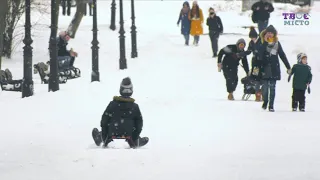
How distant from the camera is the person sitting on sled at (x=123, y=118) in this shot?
1052 cm

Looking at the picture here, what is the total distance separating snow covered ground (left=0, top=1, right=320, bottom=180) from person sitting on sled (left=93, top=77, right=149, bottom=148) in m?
0.25

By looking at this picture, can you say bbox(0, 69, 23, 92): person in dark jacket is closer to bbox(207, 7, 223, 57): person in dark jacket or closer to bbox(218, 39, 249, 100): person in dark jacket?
bbox(218, 39, 249, 100): person in dark jacket

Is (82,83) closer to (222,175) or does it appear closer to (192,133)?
(192,133)

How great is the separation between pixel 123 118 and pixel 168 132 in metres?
1.98

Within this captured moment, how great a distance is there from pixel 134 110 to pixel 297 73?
5.47 m

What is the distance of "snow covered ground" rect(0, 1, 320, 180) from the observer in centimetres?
910

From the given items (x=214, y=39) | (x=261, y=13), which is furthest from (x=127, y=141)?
(x=214, y=39)

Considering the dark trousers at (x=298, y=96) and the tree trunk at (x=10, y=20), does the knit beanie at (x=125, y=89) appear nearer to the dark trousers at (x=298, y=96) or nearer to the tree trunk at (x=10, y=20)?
the dark trousers at (x=298, y=96)

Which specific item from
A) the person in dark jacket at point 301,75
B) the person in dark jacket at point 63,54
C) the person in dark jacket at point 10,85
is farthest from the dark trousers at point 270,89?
the person in dark jacket at point 63,54

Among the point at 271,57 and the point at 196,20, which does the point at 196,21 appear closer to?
the point at 196,20

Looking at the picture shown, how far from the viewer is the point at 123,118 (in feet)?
34.5

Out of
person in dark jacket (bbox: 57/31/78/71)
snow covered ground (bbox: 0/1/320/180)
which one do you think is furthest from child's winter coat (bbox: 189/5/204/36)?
person in dark jacket (bbox: 57/31/78/71)

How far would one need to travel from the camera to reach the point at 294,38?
33.1 m

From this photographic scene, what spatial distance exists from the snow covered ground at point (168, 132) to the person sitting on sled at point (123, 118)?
253 millimetres
